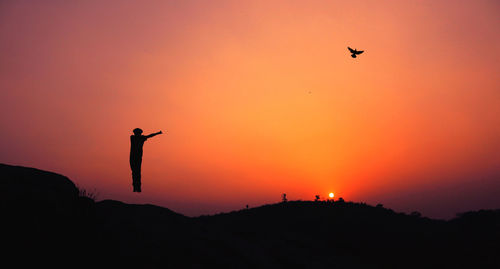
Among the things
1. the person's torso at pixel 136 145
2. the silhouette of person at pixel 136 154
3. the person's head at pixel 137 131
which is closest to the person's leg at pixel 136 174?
the silhouette of person at pixel 136 154

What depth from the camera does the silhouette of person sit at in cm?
1279

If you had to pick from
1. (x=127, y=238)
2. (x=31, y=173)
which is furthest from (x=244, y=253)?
(x=31, y=173)

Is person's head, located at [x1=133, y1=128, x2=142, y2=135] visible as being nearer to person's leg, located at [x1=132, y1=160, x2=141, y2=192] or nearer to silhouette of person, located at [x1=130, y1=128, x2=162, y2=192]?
silhouette of person, located at [x1=130, y1=128, x2=162, y2=192]

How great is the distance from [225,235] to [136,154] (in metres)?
4.41

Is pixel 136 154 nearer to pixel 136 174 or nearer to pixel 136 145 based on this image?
pixel 136 145

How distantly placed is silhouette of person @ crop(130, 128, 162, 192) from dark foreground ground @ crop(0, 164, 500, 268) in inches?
53.2

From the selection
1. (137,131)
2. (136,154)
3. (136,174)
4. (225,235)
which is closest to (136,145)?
(136,154)

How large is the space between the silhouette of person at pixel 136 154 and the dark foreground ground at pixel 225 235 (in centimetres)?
135

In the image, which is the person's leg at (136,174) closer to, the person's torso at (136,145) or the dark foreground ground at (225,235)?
the person's torso at (136,145)

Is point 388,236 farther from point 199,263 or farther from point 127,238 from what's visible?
point 127,238

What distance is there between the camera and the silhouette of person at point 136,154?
12789mm

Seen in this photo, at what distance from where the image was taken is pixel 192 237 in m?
10.9

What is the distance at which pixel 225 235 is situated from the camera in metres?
12.6

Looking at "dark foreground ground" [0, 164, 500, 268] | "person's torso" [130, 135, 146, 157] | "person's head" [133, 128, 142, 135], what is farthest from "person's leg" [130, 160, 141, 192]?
"dark foreground ground" [0, 164, 500, 268]
